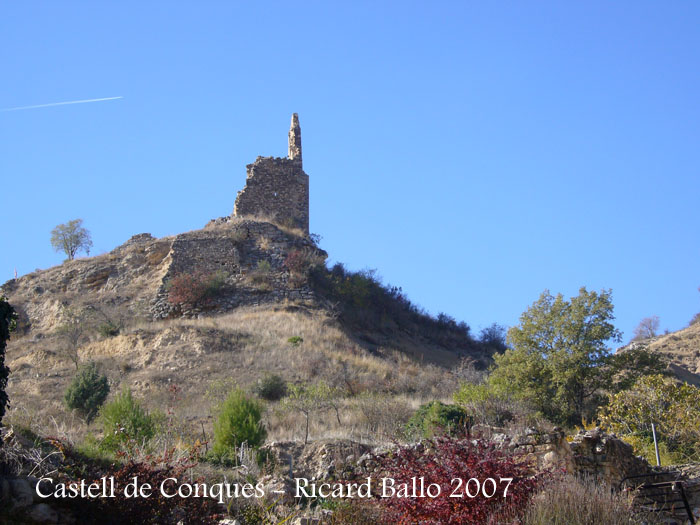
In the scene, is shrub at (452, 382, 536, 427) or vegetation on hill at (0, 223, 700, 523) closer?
vegetation on hill at (0, 223, 700, 523)

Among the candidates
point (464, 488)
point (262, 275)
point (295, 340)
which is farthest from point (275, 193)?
point (464, 488)

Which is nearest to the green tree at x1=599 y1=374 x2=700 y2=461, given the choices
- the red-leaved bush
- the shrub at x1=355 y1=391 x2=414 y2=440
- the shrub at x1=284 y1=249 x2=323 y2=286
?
the shrub at x1=355 y1=391 x2=414 y2=440

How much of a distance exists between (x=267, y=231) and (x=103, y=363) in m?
11.5

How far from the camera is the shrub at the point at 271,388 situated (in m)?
22.5

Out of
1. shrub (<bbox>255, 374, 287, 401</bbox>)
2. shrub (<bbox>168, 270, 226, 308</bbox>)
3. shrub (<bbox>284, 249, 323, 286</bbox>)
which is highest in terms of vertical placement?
shrub (<bbox>284, 249, 323, 286</bbox>)

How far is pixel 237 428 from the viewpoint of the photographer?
15.8m

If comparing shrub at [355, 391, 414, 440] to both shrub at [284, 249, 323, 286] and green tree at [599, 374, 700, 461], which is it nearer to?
green tree at [599, 374, 700, 461]

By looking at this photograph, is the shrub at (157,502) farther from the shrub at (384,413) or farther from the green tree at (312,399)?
the green tree at (312,399)

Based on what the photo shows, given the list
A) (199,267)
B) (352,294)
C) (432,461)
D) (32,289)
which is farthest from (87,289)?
(432,461)

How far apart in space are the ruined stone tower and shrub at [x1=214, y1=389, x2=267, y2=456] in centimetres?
2164

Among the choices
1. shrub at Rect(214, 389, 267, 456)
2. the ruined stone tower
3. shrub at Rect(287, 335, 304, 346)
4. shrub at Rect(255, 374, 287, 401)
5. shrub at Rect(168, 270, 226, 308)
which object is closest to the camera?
shrub at Rect(214, 389, 267, 456)

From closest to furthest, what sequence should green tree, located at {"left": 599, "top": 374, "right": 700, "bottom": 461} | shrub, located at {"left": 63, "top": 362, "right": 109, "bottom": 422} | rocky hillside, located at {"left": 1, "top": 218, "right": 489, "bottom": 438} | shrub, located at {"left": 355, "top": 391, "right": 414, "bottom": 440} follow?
1. green tree, located at {"left": 599, "top": 374, "right": 700, "bottom": 461}
2. shrub, located at {"left": 355, "top": 391, "right": 414, "bottom": 440}
3. shrub, located at {"left": 63, "top": 362, "right": 109, "bottom": 422}
4. rocky hillside, located at {"left": 1, "top": 218, "right": 489, "bottom": 438}

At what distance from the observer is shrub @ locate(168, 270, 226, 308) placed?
31.8m

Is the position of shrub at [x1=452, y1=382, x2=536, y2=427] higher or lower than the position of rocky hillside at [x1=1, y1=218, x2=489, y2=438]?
lower
